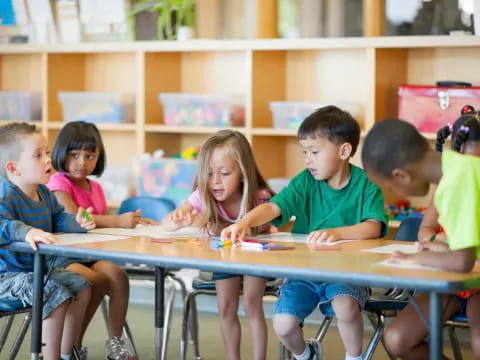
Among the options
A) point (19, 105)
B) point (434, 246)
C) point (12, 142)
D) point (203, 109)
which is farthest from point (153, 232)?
point (19, 105)

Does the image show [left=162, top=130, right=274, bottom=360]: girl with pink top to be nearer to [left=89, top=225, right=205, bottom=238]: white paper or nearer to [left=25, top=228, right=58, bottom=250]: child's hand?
[left=89, top=225, right=205, bottom=238]: white paper

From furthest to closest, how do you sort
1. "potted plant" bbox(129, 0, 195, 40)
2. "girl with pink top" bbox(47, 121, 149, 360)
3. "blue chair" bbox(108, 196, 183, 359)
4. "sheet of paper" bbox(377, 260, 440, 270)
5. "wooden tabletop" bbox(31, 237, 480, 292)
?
"potted plant" bbox(129, 0, 195, 40) < "blue chair" bbox(108, 196, 183, 359) < "girl with pink top" bbox(47, 121, 149, 360) < "sheet of paper" bbox(377, 260, 440, 270) < "wooden tabletop" bbox(31, 237, 480, 292)

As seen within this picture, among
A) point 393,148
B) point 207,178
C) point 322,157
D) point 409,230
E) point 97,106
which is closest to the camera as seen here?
point 393,148

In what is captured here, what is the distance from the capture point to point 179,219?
3262mm

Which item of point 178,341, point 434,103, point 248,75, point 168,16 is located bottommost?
point 178,341

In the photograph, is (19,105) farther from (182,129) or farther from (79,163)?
(79,163)

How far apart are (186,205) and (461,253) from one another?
1256mm

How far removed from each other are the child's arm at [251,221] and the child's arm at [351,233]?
0.63ft

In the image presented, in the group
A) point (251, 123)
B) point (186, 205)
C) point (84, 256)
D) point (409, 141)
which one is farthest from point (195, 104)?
point (409, 141)

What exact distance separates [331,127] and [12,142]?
1.11 m

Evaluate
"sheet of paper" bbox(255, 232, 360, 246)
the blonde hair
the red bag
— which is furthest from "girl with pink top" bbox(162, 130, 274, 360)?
the red bag

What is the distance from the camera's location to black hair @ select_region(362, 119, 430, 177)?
2.39 m

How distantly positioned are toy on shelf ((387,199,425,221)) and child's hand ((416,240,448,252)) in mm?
1826

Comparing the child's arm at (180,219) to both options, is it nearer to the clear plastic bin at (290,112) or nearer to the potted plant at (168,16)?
the clear plastic bin at (290,112)
